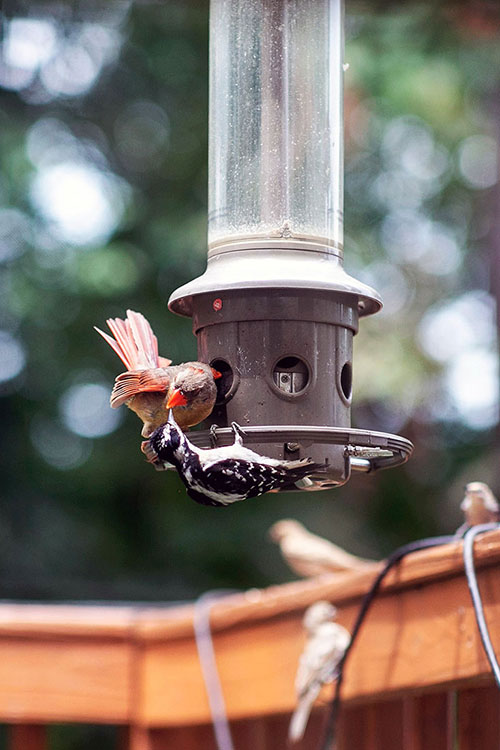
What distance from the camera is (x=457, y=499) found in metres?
7.79

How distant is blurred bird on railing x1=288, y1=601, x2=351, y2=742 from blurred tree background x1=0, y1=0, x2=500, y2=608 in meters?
4.44

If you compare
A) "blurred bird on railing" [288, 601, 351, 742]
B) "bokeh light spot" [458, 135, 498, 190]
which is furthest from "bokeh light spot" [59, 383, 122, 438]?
"blurred bird on railing" [288, 601, 351, 742]

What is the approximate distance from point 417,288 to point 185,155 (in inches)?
68.5

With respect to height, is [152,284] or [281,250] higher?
[152,284]

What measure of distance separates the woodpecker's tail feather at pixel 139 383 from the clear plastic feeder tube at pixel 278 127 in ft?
0.90

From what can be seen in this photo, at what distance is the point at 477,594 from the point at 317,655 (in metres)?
0.72

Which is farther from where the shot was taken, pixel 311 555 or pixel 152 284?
pixel 152 284

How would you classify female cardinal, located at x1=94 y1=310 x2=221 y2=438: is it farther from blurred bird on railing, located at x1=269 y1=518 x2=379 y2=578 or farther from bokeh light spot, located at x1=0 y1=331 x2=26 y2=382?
bokeh light spot, located at x1=0 y1=331 x2=26 y2=382

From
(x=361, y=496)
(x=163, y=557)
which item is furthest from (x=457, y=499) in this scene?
(x=163, y=557)

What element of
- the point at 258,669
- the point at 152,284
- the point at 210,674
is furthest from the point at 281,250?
the point at 152,284

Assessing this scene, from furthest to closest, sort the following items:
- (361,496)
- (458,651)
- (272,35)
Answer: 1. (361,496)
2. (272,35)
3. (458,651)

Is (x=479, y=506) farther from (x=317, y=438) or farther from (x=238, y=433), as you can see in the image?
(x=238, y=433)

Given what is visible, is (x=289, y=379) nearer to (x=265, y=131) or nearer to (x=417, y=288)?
(x=265, y=131)

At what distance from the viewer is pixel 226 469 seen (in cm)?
190
